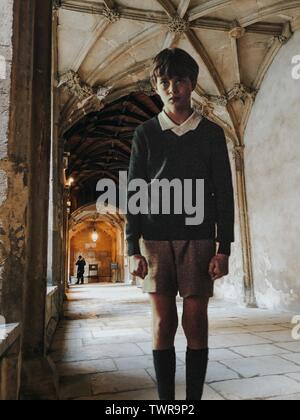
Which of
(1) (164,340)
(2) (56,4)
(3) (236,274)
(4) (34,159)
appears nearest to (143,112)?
(2) (56,4)

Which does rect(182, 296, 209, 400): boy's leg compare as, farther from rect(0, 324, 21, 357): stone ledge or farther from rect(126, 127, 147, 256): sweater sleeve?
rect(0, 324, 21, 357): stone ledge

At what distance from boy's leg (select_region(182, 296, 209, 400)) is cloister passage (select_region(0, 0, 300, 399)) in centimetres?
71

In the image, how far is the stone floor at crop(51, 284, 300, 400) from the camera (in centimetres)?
222

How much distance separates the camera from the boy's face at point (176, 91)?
1.67 m

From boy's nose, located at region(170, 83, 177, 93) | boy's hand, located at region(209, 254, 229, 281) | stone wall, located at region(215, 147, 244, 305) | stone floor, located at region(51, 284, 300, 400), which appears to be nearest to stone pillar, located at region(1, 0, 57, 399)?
stone floor, located at region(51, 284, 300, 400)

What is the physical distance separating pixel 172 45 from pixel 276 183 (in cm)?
360

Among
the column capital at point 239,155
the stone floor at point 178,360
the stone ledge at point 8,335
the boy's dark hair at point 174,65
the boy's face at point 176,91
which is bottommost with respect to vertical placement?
the stone floor at point 178,360

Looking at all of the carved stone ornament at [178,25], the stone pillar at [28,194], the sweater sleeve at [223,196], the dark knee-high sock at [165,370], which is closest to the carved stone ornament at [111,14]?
the carved stone ornament at [178,25]

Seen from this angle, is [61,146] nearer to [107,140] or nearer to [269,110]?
[269,110]

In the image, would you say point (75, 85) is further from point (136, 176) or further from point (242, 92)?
point (136, 176)

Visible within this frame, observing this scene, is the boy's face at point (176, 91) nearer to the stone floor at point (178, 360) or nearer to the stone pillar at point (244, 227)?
the stone floor at point (178, 360)

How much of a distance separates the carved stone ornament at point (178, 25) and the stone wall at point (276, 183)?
210 centimetres
